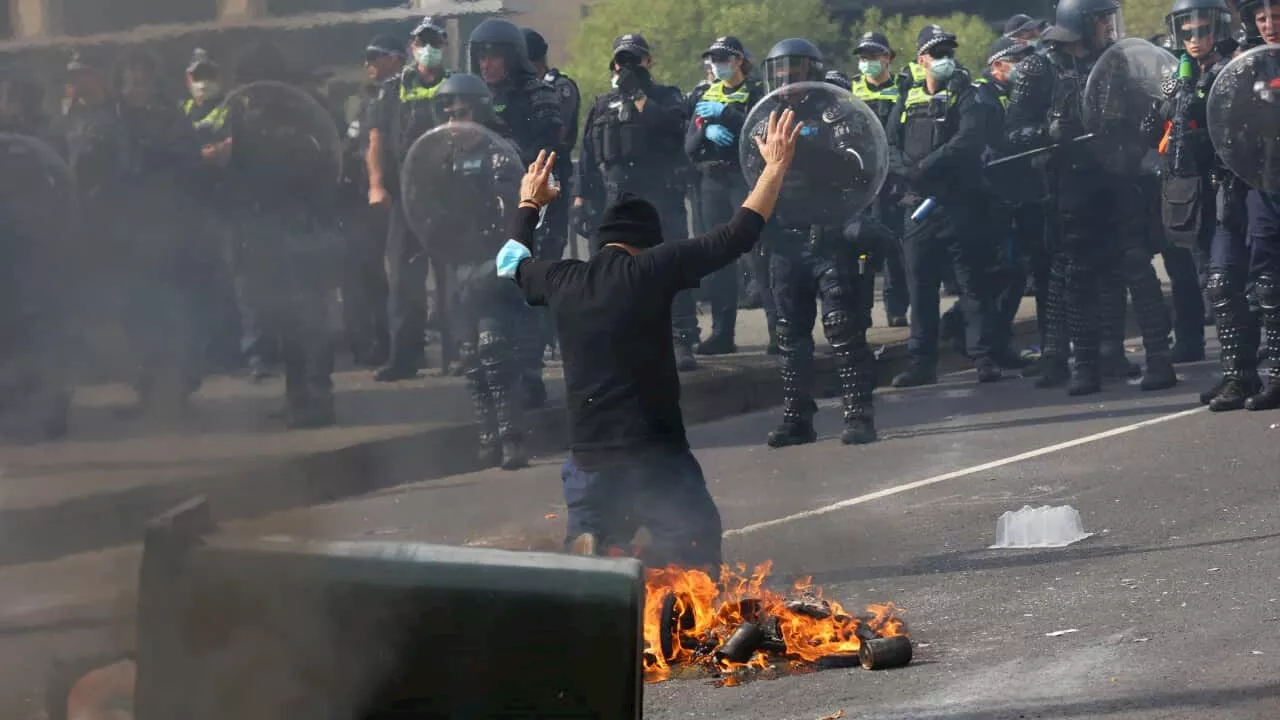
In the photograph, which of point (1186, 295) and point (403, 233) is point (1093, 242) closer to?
point (1186, 295)

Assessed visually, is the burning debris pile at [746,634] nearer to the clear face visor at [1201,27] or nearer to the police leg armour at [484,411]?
the police leg armour at [484,411]

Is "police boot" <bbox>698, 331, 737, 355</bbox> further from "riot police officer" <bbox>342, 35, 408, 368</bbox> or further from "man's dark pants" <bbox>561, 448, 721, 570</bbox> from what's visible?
"man's dark pants" <bbox>561, 448, 721, 570</bbox>

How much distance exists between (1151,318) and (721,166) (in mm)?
2579

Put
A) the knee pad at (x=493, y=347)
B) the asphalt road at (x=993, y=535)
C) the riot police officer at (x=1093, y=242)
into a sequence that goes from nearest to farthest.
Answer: the asphalt road at (x=993, y=535)
the knee pad at (x=493, y=347)
the riot police officer at (x=1093, y=242)

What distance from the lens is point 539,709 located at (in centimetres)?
349

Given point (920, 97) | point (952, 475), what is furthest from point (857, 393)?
point (920, 97)

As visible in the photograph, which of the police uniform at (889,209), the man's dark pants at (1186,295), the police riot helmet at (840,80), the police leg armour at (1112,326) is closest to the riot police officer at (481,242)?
the police uniform at (889,209)

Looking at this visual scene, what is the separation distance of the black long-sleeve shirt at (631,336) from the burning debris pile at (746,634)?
42cm

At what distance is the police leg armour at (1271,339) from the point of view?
10000 mm

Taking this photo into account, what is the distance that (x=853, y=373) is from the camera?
10.1m

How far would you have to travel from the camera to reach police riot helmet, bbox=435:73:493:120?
997 centimetres

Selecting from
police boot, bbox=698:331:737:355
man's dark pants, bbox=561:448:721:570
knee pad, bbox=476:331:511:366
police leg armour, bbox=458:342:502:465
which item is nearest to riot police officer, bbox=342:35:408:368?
man's dark pants, bbox=561:448:721:570

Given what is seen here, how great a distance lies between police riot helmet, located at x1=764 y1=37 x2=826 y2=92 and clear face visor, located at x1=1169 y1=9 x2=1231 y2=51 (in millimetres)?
1811

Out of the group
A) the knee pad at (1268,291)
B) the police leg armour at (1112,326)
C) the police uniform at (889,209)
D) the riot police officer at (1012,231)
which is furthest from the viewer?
the police uniform at (889,209)
